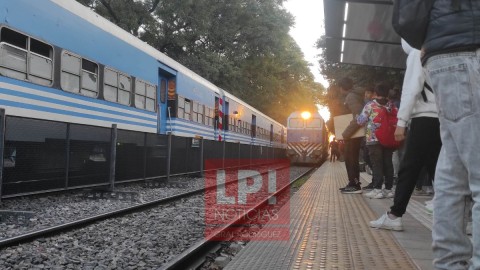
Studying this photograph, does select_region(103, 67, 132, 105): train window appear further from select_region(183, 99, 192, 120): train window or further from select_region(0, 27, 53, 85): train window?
select_region(183, 99, 192, 120): train window

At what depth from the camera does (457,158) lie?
2127 mm

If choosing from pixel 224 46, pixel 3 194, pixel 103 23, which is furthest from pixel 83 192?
pixel 224 46

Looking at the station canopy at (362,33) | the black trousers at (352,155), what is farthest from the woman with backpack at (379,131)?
the station canopy at (362,33)

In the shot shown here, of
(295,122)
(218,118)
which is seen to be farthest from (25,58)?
(295,122)

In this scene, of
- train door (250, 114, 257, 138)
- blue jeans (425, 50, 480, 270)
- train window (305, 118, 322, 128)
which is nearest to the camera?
blue jeans (425, 50, 480, 270)

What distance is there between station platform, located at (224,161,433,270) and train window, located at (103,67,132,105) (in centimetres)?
573

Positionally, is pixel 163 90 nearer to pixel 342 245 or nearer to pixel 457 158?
pixel 342 245

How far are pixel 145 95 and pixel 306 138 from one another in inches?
538

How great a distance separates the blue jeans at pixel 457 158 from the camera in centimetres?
195

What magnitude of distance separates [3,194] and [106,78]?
13.6 feet

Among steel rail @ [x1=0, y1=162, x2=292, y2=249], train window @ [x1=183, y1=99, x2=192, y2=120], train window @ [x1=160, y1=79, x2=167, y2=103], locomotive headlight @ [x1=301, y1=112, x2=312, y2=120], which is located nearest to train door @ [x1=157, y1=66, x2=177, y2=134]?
train window @ [x1=160, y1=79, x2=167, y2=103]

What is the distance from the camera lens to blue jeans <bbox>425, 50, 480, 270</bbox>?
1953 mm

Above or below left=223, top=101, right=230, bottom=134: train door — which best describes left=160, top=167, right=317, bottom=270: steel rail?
below

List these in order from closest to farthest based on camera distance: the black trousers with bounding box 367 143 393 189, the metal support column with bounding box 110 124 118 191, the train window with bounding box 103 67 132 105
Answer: the black trousers with bounding box 367 143 393 189, the metal support column with bounding box 110 124 118 191, the train window with bounding box 103 67 132 105
